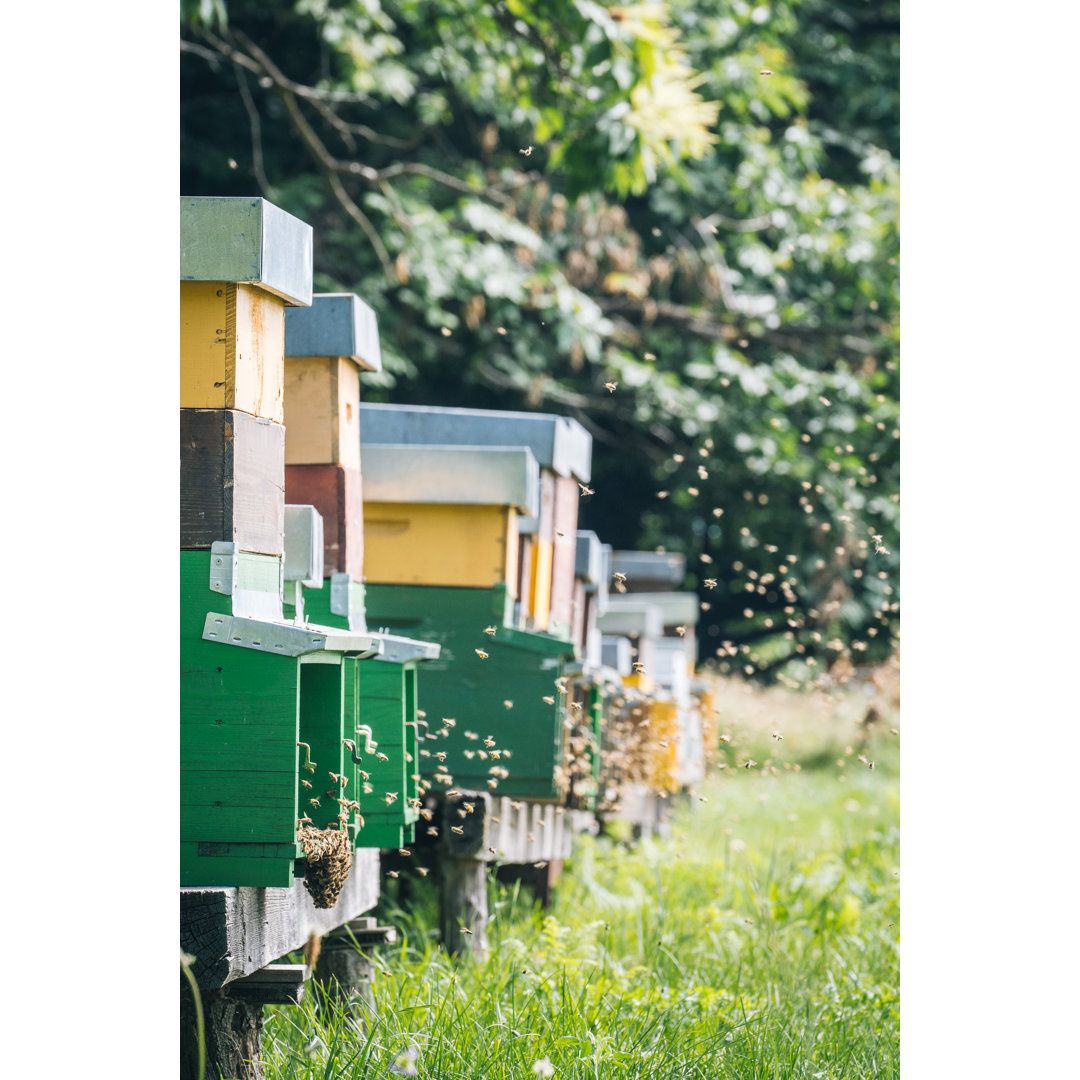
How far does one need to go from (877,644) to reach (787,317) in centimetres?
377

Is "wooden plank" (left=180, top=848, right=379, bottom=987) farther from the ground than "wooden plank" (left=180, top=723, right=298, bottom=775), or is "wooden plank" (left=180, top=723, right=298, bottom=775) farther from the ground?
"wooden plank" (left=180, top=723, right=298, bottom=775)

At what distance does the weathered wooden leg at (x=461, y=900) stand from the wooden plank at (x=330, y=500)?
103 cm

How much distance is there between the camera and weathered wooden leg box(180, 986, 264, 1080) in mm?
1889

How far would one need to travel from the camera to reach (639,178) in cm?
463

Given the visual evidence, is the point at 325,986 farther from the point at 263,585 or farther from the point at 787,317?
the point at 787,317

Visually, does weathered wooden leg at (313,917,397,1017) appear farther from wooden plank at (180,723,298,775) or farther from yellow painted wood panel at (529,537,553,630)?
yellow painted wood panel at (529,537,553,630)

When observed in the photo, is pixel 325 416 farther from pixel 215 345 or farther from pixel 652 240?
pixel 652 240

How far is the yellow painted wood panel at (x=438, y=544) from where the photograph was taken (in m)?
3.03

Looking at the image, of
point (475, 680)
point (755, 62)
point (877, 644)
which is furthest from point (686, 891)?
point (877, 644)

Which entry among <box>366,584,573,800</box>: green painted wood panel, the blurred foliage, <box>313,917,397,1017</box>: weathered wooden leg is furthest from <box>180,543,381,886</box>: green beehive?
the blurred foliage

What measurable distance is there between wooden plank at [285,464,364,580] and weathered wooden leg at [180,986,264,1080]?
805mm

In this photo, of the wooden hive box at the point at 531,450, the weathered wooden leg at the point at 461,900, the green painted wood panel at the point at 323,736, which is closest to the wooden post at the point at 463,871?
the weathered wooden leg at the point at 461,900

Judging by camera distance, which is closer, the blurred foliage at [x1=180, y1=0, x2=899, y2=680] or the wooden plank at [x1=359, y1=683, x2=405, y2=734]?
the wooden plank at [x1=359, y1=683, x2=405, y2=734]

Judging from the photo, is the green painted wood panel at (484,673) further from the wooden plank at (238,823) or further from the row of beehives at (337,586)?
the wooden plank at (238,823)
